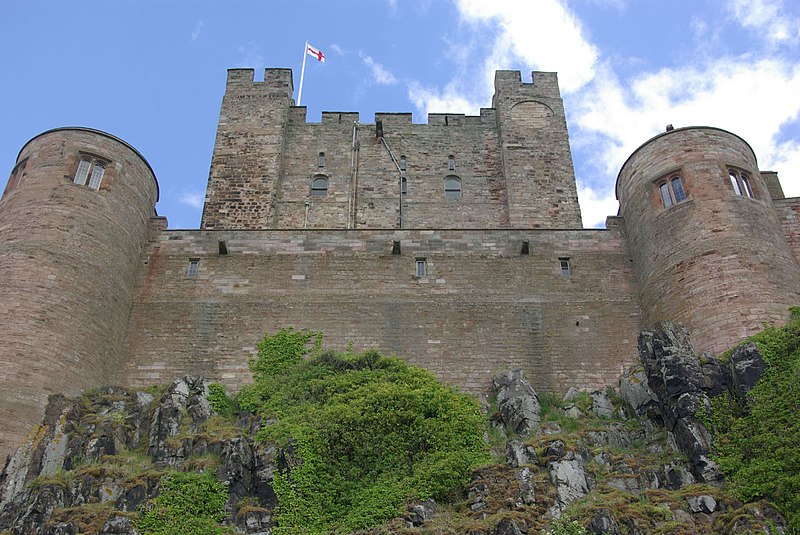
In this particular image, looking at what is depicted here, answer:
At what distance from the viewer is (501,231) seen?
1021 inches

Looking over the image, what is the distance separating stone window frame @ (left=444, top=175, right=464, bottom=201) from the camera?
32.3 metres

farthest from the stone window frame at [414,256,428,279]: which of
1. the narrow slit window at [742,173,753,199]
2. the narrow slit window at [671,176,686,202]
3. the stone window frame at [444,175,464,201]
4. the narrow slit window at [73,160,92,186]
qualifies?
the narrow slit window at [73,160,92,186]

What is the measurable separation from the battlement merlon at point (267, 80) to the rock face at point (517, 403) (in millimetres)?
16927

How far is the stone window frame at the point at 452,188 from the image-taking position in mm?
32281

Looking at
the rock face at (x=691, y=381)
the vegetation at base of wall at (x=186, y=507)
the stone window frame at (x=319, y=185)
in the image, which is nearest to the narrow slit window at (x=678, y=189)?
the rock face at (x=691, y=381)

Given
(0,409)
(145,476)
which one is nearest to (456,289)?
(145,476)

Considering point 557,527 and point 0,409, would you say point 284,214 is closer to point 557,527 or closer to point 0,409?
point 0,409

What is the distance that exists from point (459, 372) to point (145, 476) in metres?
8.43

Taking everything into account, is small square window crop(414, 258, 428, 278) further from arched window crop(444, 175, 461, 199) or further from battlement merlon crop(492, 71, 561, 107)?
battlement merlon crop(492, 71, 561, 107)

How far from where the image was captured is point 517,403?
68.8 feet

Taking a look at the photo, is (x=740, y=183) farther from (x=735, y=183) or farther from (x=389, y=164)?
(x=389, y=164)

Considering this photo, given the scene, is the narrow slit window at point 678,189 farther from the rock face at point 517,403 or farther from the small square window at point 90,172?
the small square window at point 90,172

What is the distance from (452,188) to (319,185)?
16.0 feet

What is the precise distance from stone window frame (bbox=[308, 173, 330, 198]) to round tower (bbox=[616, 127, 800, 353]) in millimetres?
10879
